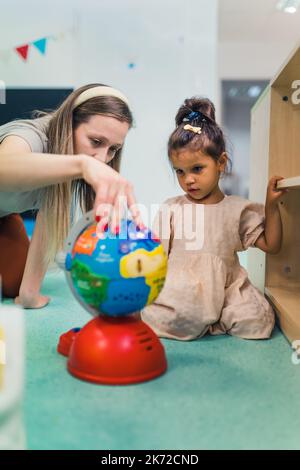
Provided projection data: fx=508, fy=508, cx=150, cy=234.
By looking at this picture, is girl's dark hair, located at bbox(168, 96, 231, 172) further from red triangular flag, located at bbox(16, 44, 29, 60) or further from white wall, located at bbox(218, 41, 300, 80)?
white wall, located at bbox(218, 41, 300, 80)

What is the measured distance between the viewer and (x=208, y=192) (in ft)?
4.30

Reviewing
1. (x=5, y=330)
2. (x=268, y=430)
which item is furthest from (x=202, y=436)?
(x=5, y=330)

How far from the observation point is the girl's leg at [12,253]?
1.67 meters

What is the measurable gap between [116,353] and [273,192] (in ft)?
2.14

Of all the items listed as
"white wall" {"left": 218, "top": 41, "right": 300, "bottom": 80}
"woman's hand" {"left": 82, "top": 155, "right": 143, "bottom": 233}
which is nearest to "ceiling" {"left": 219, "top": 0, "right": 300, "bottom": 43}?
"white wall" {"left": 218, "top": 41, "right": 300, "bottom": 80}

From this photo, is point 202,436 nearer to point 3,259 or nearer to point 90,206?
point 90,206

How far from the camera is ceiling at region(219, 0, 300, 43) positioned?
399 centimetres

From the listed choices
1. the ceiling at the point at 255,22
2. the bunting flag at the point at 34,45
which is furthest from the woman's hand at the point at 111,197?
the ceiling at the point at 255,22

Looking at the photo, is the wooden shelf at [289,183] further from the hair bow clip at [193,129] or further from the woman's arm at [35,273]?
the woman's arm at [35,273]

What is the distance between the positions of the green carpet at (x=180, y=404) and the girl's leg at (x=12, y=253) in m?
0.59

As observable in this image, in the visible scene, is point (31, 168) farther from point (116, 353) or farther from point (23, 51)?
point (23, 51)

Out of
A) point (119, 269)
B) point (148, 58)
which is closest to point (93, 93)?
point (119, 269)

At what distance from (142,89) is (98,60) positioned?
1.00ft

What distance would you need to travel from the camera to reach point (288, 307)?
49.2 inches
